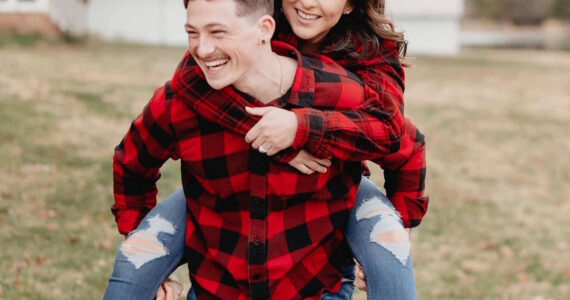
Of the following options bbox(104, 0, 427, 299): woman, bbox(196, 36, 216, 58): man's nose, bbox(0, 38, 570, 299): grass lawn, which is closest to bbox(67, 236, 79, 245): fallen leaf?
bbox(0, 38, 570, 299): grass lawn

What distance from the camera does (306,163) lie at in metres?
2.58

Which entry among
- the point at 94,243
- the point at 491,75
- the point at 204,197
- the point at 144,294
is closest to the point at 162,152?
the point at 204,197

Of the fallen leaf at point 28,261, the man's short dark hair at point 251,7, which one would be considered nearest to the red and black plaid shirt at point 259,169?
the man's short dark hair at point 251,7

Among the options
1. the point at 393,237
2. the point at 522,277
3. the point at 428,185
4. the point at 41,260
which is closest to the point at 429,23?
the point at 428,185

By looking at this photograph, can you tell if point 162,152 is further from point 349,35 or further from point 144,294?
point 349,35

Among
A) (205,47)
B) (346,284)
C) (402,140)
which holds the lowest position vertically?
(346,284)

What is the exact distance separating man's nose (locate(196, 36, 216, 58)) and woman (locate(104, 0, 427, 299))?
1.62 feet

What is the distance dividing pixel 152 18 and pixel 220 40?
2625 centimetres

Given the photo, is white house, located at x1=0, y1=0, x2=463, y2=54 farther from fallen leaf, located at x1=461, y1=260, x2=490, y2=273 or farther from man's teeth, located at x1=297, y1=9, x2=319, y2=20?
man's teeth, located at x1=297, y1=9, x2=319, y2=20

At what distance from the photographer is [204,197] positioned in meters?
2.72

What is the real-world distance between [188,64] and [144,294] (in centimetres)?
86

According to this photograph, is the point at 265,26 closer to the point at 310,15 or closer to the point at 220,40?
the point at 220,40

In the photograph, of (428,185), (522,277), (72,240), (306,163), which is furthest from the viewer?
(428,185)

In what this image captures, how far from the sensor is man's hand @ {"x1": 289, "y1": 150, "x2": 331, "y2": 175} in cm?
257
